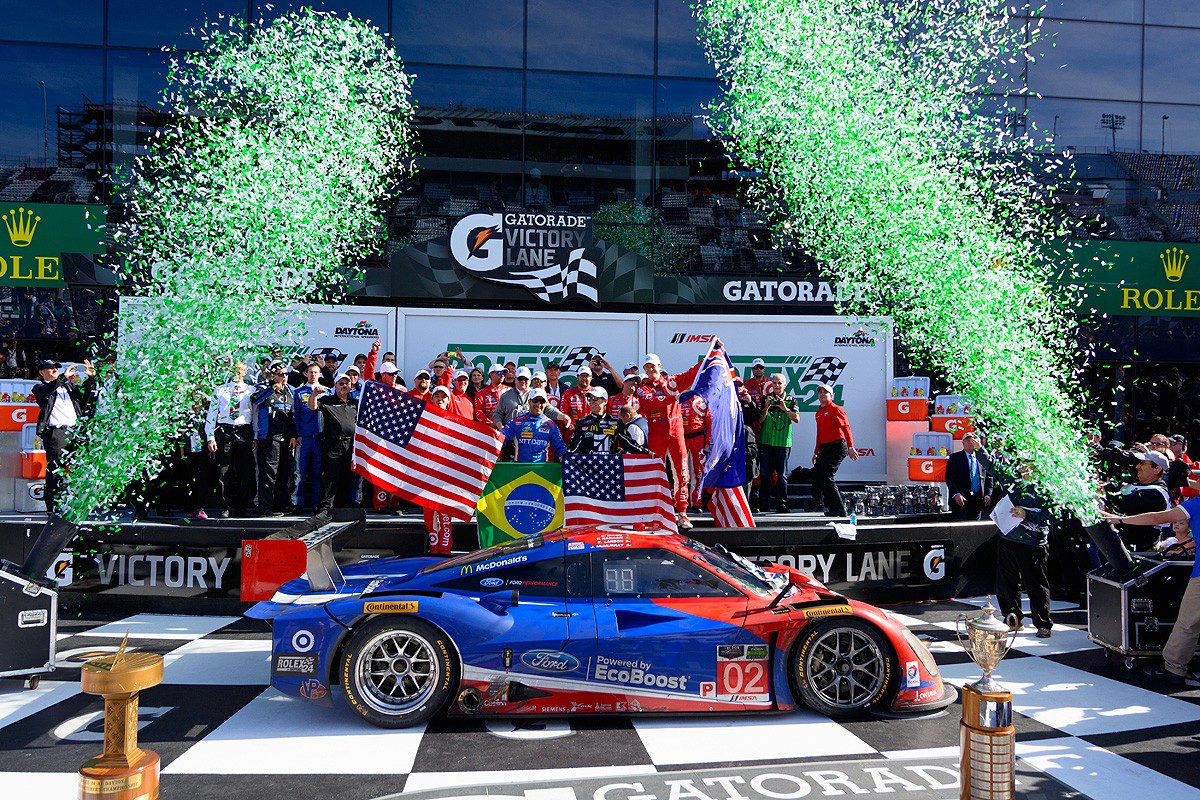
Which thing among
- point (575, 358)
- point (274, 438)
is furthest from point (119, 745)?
point (575, 358)

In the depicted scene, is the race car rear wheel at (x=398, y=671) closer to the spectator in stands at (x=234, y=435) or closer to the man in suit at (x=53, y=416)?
the spectator in stands at (x=234, y=435)

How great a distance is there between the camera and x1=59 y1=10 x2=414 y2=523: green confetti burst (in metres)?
13.4

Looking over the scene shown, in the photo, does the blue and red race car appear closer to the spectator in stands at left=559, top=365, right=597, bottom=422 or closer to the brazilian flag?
the brazilian flag

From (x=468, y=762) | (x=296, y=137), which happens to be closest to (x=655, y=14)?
(x=296, y=137)

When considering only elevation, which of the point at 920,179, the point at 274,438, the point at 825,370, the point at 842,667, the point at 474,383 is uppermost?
the point at 920,179

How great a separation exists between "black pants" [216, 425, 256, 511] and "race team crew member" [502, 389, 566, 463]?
10.4 feet

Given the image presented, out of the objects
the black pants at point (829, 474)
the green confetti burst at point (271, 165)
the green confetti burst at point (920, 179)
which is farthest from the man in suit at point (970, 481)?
the green confetti burst at point (271, 165)

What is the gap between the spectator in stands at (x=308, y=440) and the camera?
11266mm

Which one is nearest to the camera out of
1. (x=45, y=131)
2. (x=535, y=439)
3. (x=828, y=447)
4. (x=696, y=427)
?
(x=535, y=439)

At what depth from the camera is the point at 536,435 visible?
10.4m

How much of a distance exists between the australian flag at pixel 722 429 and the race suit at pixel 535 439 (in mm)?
1736

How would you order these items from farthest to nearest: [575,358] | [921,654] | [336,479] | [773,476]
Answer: [575,358]
[773,476]
[336,479]
[921,654]

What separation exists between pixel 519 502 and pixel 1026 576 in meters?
5.03

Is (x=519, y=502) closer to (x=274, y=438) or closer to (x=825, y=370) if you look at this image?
(x=274, y=438)
